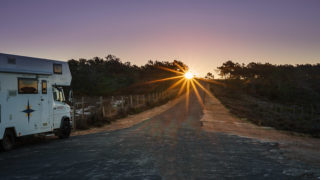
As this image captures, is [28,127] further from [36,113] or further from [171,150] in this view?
[171,150]

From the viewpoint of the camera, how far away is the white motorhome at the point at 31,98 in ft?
37.9

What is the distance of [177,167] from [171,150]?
2870 mm

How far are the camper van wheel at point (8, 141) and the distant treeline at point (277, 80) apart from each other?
9978 cm

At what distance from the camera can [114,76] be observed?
107750 mm

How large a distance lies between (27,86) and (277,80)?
125104 millimetres

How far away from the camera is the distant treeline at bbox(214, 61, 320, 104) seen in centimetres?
10831

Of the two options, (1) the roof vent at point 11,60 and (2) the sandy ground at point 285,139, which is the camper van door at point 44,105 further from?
(2) the sandy ground at point 285,139

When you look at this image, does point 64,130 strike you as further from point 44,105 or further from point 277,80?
point 277,80

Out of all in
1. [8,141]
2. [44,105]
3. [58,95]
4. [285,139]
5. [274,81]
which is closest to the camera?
[8,141]

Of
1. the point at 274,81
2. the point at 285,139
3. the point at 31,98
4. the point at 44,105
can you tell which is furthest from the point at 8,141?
the point at 274,81

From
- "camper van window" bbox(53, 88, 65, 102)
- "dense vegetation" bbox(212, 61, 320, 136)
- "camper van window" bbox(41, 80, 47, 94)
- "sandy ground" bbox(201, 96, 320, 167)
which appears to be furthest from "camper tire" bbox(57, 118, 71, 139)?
"dense vegetation" bbox(212, 61, 320, 136)

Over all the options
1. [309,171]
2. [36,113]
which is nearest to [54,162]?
[36,113]

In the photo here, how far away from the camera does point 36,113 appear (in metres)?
13.1

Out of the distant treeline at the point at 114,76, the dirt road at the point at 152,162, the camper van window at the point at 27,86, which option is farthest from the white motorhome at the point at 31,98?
the distant treeline at the point at 114,76
